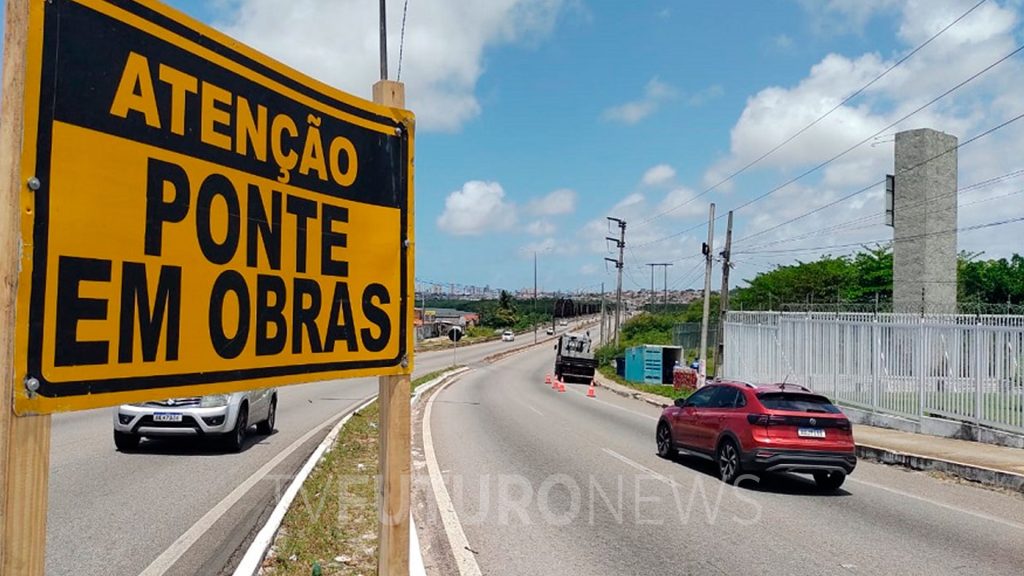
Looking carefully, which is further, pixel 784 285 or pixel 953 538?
pixel 784 285

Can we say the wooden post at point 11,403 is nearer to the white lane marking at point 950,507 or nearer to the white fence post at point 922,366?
the white lane marking at point 950,507

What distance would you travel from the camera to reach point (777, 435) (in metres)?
12.4

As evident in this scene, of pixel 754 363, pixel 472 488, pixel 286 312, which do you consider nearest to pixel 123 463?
pixel 472 488

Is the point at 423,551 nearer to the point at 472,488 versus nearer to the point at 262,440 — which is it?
the point at 472,488

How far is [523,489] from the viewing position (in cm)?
1162

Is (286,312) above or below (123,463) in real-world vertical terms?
above

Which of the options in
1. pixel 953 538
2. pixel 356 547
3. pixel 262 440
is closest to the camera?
pixel 356 547

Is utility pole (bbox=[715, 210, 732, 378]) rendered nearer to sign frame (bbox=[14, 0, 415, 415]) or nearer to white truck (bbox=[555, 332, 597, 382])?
white truck (bbox=[555, 332, 597, 382])

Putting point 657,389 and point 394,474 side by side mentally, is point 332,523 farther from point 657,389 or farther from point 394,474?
point 657,389

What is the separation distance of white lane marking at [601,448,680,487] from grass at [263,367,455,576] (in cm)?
445

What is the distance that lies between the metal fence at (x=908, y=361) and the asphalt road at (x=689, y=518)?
3505 mm

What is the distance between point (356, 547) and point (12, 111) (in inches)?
237

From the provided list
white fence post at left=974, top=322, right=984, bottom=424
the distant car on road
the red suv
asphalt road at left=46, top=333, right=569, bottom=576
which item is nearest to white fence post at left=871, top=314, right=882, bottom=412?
white fence post at left=974, top=322, right=984, bottom=424

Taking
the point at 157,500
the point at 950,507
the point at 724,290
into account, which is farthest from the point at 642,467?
the point at 724,290
